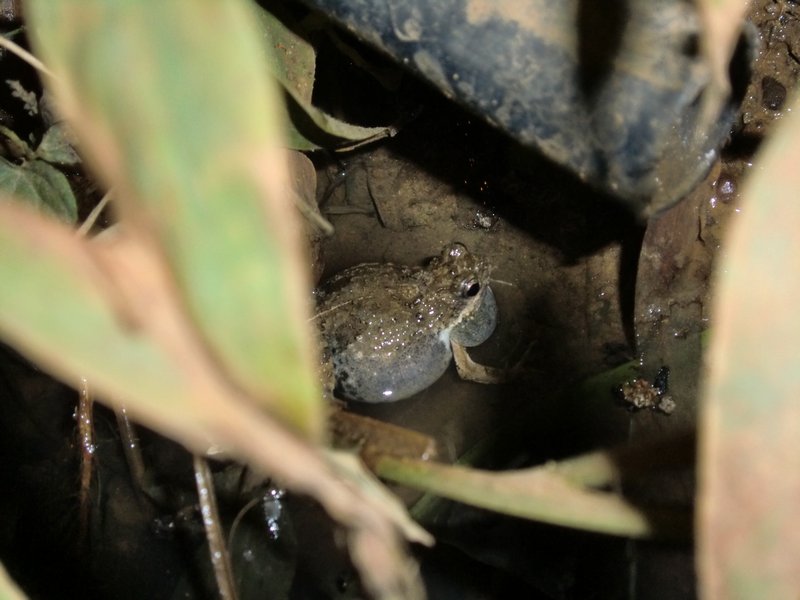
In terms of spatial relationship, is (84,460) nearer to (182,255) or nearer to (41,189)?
(41,189)

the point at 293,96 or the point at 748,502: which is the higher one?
the point at 748,502

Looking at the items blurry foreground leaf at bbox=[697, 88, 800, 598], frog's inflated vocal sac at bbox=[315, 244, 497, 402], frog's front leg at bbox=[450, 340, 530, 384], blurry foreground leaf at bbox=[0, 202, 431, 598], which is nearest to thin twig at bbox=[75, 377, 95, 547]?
frog's inflated vocal sac at bbox=[315, 244, 497, 402]

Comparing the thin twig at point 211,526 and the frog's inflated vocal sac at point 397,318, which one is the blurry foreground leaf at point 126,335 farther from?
the frog's inflated vocal sac at point 397,318

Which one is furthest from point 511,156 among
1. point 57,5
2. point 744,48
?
point 57,5

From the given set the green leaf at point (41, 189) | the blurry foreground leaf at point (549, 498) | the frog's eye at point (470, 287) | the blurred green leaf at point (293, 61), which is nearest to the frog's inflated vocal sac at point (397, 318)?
the frog's eye at point (470, 287)

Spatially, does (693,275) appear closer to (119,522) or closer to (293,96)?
(293,96)

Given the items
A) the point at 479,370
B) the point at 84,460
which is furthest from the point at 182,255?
the point at 479,370
